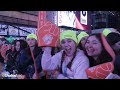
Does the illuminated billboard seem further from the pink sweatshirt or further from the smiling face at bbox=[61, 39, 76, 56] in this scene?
the pink sweatshirt

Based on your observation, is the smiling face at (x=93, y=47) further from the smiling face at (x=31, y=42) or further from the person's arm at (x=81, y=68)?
the smiling face at (x=31, y=42)

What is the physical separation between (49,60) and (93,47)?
2.43 ft

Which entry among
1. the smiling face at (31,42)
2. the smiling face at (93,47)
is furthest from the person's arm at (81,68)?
the smiling face at (31,42)

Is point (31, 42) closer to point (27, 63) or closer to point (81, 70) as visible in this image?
point (27, 63)

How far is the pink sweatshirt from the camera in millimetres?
4176

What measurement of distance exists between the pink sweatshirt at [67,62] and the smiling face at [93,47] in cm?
12

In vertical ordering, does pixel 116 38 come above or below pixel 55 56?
above

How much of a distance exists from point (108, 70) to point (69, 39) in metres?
0.79

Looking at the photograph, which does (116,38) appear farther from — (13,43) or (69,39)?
(13,43)

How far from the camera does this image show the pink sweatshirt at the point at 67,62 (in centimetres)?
418

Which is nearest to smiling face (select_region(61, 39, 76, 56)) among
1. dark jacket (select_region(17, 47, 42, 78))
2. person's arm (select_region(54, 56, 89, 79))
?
person's arm (select_region(54, 56, 89, 79))
